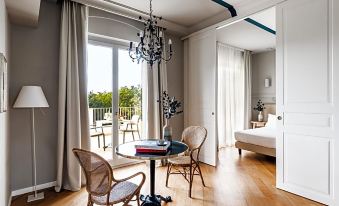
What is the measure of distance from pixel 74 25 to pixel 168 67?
1979mm

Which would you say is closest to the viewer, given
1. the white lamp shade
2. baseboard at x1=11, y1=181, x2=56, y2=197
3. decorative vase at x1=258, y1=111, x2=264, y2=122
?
the white lamp shade

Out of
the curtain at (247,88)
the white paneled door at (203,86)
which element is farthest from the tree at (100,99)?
the curtain at (247,88)

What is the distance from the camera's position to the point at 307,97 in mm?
2504

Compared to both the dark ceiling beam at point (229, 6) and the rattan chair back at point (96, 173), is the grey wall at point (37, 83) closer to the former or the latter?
the rattan chair back at point (96, 173)

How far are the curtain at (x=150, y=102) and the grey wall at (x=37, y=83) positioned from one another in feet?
4.89

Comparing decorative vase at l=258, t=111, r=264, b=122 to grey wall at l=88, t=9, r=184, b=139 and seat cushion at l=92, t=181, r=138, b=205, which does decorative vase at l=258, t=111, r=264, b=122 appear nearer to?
grey wall at l=88, t=9, r=184, b=139

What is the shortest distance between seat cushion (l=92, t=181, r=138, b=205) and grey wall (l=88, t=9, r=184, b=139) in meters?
2.53

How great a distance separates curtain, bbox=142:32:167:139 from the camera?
150 inches

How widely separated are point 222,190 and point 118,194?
161 cm

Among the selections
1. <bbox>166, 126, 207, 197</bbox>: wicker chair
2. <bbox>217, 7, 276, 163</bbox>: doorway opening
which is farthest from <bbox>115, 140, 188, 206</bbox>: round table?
<bbox>217, 7, 276, 163</bbox>: doorway opening

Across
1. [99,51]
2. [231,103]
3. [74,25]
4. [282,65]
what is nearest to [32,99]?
[74,25]

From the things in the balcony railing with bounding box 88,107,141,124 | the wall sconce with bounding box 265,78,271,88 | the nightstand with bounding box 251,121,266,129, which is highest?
the wall sconce with bounding box 265,78,271,88

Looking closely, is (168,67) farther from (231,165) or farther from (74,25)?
(231,165)

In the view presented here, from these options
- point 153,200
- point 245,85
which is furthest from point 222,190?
point 245,85
